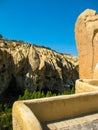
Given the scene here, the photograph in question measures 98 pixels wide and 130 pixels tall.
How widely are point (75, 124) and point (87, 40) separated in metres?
9.55

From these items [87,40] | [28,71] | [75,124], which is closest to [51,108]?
[75,124]

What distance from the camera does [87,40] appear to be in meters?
14.0

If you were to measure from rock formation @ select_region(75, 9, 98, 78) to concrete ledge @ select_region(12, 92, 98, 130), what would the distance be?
7764 mm

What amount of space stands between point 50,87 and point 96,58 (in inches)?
1361

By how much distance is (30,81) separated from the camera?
42.4 meters

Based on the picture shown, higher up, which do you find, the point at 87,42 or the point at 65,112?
the point at 87,42

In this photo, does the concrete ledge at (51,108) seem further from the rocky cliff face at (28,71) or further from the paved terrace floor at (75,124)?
the rocky cliff face at (28,71)

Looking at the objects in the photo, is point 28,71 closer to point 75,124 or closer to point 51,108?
point 51,108

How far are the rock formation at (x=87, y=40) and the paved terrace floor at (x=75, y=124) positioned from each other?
8539mm

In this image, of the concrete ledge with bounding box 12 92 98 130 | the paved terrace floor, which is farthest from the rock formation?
the paved terrace floor

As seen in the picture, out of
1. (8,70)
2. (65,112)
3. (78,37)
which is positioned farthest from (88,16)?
(8,70)

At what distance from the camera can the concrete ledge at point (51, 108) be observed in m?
4.38

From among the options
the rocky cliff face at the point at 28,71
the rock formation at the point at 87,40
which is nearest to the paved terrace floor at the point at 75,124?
the rock formation at the point at 87,40

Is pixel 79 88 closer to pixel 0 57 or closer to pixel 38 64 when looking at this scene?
pixel 0 57
